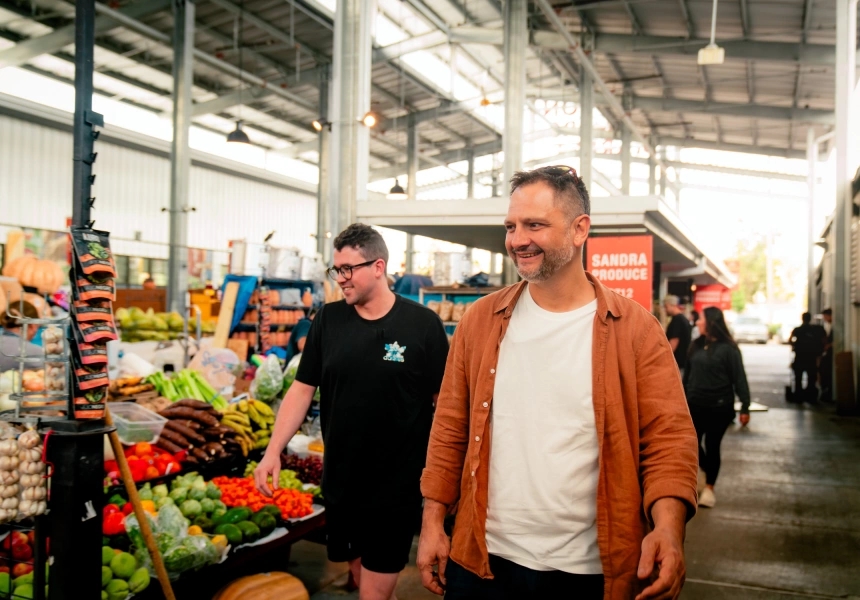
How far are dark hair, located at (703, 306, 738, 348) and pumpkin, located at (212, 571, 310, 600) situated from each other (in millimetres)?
4536

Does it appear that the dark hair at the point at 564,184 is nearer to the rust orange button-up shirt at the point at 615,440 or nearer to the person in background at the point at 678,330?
the rust orange button-up shirt at the point at 615,440

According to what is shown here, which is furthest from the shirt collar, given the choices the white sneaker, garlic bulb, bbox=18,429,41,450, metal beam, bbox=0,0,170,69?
metal beam, bbox=0,0,170,69

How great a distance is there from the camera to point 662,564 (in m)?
1.86

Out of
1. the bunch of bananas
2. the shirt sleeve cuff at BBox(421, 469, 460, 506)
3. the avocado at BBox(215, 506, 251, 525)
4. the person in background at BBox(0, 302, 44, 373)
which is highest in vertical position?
the person in background at BBox(0, 302, 44, 373)

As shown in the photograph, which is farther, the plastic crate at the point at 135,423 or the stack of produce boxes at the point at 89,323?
the plastic crate at the point at 135,423

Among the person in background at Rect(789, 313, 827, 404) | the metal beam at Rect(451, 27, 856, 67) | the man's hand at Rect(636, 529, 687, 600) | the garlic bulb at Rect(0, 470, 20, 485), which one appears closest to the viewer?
→ the man's hand at Rect(636, 529, 687, 600)

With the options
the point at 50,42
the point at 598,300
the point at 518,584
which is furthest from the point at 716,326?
the point at 50,42

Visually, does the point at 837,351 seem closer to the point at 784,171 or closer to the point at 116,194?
the point at 116,194

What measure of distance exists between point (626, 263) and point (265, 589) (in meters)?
4.87

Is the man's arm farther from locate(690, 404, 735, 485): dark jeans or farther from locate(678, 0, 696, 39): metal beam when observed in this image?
locate(678, 0, 696, 39): metal beam

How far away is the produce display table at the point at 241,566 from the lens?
4047mm

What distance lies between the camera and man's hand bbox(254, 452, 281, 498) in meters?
3.31

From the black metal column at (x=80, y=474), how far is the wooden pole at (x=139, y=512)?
7 cm

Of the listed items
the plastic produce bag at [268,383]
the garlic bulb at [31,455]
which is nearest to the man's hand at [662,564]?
the garlic bulb at [31,455]
